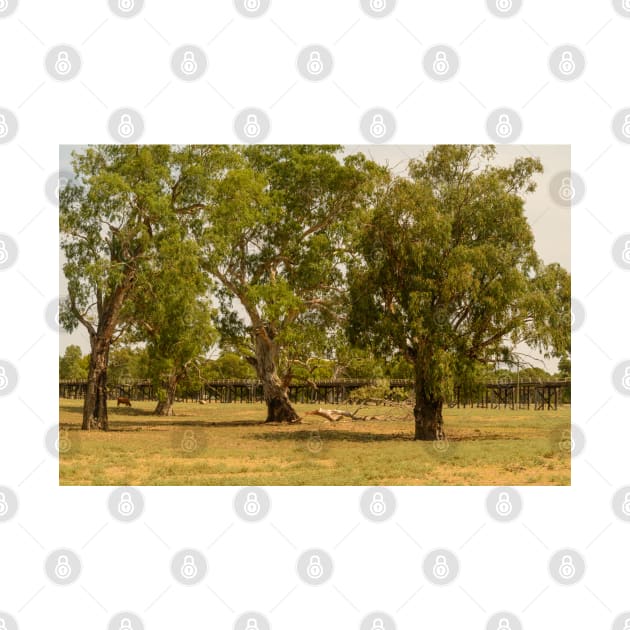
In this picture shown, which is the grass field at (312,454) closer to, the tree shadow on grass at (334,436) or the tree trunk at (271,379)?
the tree shadow on grass at (334,436)

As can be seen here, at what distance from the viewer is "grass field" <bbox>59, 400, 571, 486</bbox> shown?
17922mm

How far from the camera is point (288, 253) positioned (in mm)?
32188

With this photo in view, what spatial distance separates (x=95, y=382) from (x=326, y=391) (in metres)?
25.8

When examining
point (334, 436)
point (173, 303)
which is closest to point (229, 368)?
point (334, 436)

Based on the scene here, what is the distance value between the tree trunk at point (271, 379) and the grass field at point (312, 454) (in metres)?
1.13

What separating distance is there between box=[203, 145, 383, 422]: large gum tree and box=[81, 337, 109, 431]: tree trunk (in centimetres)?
490

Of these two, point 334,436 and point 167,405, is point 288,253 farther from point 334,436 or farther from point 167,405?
point 167,405

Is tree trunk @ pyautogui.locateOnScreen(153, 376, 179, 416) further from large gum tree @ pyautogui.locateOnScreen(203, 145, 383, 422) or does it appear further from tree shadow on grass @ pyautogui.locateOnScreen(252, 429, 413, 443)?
tree shadow on grass @ pyautogui.locateOnScreen(252, 429, 413, 443)

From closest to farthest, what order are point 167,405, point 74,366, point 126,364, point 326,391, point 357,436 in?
point 357,436 → point 126,364 → point 167,405 → point 74,366 → point 326,391

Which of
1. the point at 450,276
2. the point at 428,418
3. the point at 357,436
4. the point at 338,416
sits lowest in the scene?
the point at 357,436

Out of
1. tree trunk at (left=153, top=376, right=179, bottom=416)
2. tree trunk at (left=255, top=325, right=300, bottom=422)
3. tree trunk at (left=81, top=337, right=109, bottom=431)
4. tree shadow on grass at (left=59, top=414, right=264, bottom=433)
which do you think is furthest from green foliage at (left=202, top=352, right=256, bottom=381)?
tree trunk at (left=81, top=337, right=109, bottom=431)

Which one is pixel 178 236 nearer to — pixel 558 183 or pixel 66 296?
pixel 66 296

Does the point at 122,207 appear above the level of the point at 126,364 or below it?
above

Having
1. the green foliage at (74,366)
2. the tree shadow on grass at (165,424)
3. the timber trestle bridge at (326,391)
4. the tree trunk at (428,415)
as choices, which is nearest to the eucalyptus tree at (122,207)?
the tree shadow on grass at (165,424)
